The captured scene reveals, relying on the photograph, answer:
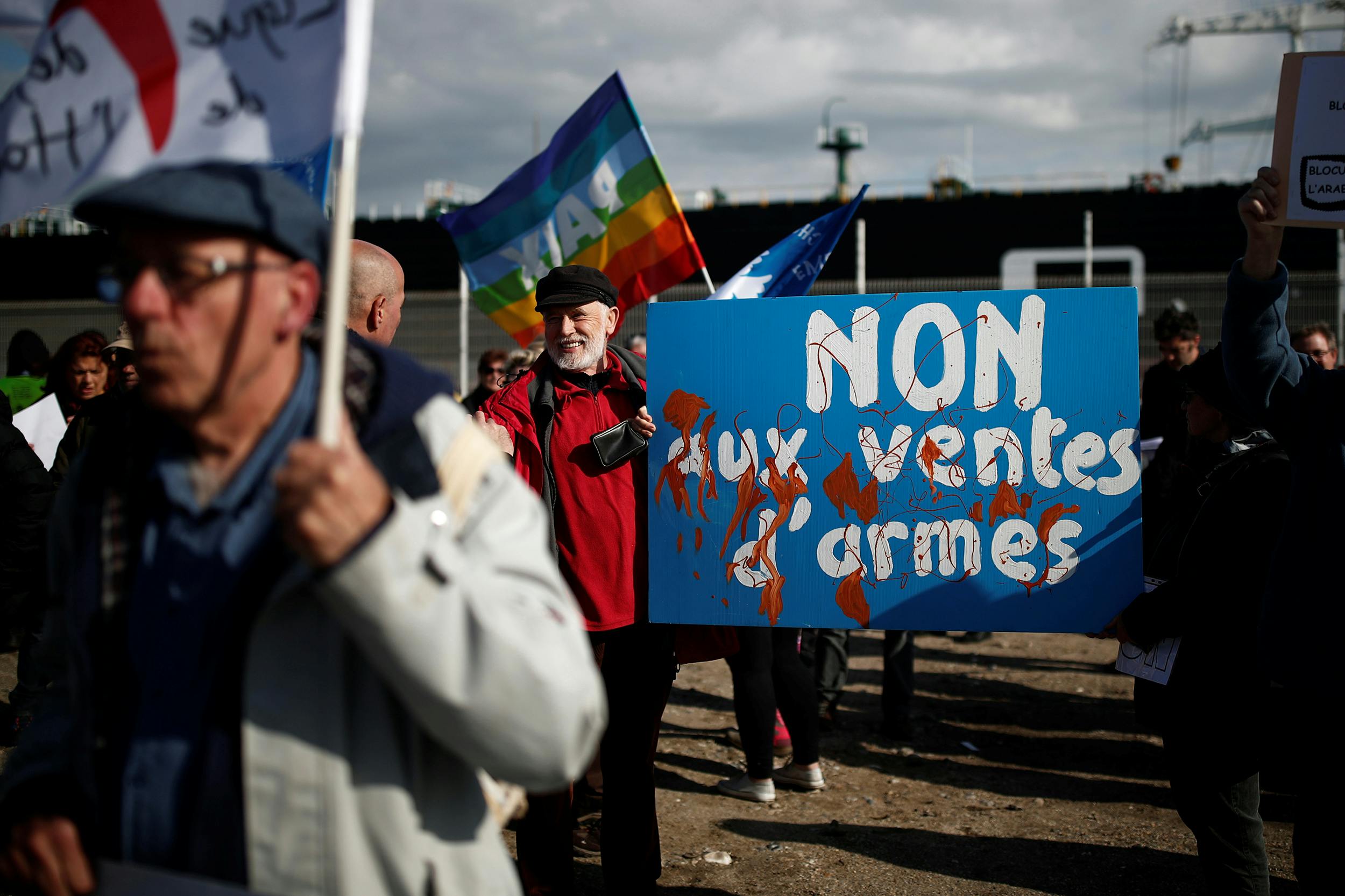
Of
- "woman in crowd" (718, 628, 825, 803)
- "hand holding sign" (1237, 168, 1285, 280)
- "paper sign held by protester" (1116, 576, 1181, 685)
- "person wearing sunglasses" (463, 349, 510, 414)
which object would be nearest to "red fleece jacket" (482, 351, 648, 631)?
"woman in crowd" (718, 628, 825, 803)

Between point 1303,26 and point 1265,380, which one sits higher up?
point 1303,26

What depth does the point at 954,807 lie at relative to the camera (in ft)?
14.4

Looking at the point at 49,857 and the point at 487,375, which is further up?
the point at 487,375

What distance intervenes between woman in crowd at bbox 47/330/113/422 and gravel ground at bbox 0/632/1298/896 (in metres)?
1.90

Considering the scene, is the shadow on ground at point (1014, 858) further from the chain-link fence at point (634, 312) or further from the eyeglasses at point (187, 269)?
the chain-link fence at point (634, 312)

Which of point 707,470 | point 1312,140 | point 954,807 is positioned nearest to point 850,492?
point 707,470

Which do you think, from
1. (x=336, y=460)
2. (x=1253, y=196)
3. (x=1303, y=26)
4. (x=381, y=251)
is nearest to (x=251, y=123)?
(x=336, y=460)

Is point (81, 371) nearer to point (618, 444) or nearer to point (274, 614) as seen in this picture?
point (618, 444)

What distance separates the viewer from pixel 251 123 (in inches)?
52.3

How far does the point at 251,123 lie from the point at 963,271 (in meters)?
24.8

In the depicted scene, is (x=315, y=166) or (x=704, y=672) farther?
(x=704, y=672)

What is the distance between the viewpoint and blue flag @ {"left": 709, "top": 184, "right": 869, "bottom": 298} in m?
4.98

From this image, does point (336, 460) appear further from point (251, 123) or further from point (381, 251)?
point (381, 251)

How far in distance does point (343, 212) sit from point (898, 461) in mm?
2270
